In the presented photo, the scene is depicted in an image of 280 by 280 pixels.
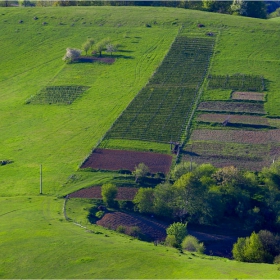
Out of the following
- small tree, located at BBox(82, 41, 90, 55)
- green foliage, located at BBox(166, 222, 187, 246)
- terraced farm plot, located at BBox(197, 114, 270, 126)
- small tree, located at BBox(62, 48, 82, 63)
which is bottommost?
green foliage, located at BBox(166, 222, 187, 246)

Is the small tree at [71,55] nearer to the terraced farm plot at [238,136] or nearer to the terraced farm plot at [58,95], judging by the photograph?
the terraced farm plot at [58,95]

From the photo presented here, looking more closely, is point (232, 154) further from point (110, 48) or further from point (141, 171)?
point (110, 48)

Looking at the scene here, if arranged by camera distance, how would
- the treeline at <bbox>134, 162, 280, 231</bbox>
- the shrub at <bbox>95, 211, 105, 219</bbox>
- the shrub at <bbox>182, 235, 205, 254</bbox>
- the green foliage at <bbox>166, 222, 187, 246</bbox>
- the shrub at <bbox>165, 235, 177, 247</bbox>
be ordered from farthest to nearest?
the treeline at <bbox>134, 162, 280, 231</bbox> → the shrub at <bbox>95, 211, 105, 219</bbox> → the green foliage at <bbox>166, 222, 187, 246</bbox> → the shrub at <bbox>165, 235, 177, 247</bbox> → the shrub at <bbox>182, 235, 205, 254</bbox>

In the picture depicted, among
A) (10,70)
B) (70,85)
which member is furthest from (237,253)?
(10,70)

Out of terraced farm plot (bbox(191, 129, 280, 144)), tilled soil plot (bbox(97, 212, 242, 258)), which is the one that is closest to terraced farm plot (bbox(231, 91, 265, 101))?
terraced farm plot (bbox(191, 129, 280, 144))

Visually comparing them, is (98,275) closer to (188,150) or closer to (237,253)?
(237,253)

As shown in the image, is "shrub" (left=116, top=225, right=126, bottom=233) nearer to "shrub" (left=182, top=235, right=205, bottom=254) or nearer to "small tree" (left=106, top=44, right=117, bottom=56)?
"shrub" (left=182, top=235, right=205, bottom=254)
